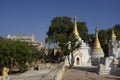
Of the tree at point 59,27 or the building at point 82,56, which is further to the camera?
the tree at point 59,27

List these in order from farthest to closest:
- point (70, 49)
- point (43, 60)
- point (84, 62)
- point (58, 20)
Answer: point (58, 20) < point (43, 60) < point (84, 62) < point (70, 49)

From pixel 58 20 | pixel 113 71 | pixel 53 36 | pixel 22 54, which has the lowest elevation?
pixel 113 71

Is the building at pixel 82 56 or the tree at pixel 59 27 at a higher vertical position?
the tree at pixel 59 27

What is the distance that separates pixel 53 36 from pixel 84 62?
15.6 meters

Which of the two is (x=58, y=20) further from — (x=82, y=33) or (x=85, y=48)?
(x=85, y=48)

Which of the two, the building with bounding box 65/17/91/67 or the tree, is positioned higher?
the tree

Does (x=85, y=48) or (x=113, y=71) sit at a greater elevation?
(x=85, y=48)

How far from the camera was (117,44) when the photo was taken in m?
37.9

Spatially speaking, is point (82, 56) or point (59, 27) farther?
point (59, 27)

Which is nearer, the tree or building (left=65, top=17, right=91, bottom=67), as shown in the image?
building (left=65, top=17, right=91, bottom=67)

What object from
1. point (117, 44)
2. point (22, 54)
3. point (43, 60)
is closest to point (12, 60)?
point (22, 54)

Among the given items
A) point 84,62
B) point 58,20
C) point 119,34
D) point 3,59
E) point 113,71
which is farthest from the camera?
point 58,20

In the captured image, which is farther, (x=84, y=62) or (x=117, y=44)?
(x=84, y=62)

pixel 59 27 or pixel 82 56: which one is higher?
pixel 59 27
